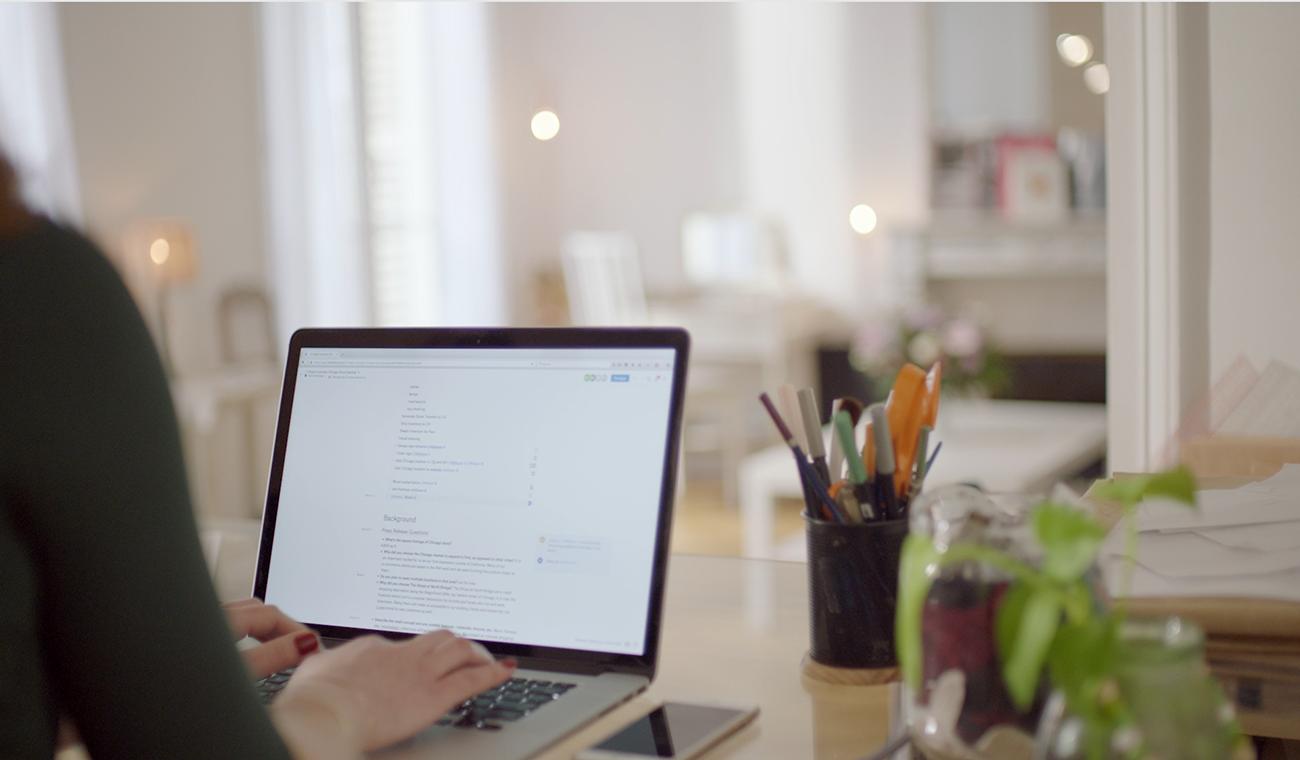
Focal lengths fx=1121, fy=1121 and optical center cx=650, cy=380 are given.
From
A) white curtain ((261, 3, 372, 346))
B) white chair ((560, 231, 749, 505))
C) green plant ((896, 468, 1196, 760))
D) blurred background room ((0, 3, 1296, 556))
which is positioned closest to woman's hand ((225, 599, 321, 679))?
green plant ((896, 468, 1196, 760))

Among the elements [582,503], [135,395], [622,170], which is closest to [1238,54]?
[582,503]

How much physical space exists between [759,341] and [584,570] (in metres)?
4.12

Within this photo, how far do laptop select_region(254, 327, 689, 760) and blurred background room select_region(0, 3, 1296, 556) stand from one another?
2166 mm

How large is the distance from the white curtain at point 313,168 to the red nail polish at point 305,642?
366 cm

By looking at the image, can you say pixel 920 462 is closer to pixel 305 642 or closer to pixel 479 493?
pixel 479 493

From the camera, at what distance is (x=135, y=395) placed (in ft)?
1.40

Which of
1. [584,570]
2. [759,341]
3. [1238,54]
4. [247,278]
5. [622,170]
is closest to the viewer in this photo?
[584,570]

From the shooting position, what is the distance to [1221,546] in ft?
2.25

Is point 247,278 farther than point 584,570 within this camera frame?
Yes

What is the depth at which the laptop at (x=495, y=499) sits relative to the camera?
738 mm

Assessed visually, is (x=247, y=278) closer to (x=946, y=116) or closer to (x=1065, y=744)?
(x=946, y=116)

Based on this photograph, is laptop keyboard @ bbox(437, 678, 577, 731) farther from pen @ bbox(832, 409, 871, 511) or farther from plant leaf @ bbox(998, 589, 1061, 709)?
plant leaf @ bbox(998, 589, 1061, 709)

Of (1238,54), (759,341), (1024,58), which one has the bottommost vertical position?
(759,341)

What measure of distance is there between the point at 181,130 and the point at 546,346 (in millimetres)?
3698
